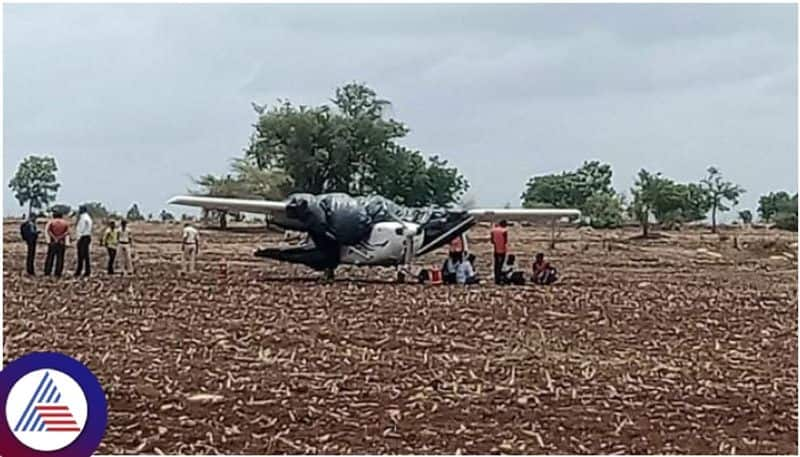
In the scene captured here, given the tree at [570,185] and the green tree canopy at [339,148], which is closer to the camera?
the green tree canopy at [339,148]

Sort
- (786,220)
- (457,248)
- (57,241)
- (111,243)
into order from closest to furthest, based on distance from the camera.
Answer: (57,241) < (457,248) < (111,243) < (786,220)

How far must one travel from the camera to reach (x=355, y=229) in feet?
73.7

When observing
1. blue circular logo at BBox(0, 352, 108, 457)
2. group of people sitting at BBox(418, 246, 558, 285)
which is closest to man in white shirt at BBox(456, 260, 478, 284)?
group of people sitting at BBox(418, 246, 558, 285)

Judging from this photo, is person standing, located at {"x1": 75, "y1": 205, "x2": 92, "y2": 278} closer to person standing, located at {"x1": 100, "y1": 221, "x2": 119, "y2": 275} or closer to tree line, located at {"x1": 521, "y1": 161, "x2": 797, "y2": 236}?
person standing, located at {"x1": 100, "y1": 221, "x2": 119, "y2": 275}

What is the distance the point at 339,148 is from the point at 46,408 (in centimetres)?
5185

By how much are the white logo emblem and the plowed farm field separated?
1990 mm

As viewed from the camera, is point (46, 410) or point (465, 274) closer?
point (46, 410)

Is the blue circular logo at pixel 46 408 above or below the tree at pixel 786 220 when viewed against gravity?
below

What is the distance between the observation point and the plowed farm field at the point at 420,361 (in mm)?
7895

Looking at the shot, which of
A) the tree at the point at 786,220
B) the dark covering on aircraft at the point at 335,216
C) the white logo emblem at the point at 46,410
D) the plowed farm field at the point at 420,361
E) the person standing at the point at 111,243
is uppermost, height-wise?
the tree at the point at 786,220

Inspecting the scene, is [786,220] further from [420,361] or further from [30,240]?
A: [420,361]

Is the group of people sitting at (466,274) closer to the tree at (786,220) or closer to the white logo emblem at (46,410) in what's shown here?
the white logo emblem at (46,410)

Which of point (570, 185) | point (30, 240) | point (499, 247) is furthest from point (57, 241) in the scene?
point (570, 185)

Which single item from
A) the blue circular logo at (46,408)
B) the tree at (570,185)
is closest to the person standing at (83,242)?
the blue circular logo at (46,408)
